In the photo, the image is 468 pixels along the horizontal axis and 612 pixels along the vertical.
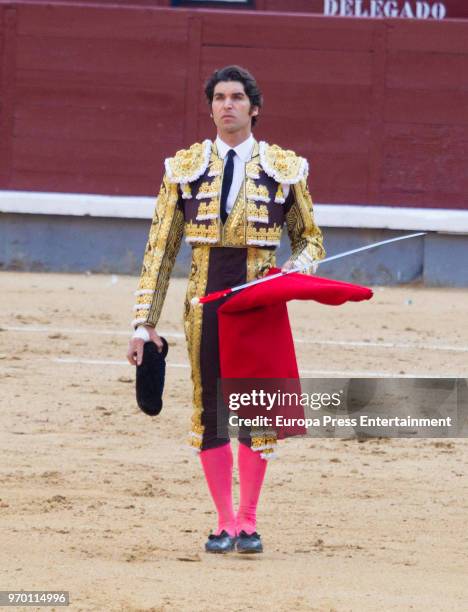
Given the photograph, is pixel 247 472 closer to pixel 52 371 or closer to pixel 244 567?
pixel 244 567

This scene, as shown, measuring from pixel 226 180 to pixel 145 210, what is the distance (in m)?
7.00

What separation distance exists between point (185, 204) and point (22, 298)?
5.42 metres

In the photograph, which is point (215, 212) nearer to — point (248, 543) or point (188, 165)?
point (188, 165)

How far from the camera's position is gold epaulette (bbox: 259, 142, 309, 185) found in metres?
3.95

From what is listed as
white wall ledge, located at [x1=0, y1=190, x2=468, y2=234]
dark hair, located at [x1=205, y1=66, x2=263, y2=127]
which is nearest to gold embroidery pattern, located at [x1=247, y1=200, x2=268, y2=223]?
dark hair, located at [x1=205, y1=66, x2=263, y2=127]

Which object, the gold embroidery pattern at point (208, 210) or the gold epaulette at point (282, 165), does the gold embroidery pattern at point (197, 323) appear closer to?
the gold embroidery pattern at point (208, 210)

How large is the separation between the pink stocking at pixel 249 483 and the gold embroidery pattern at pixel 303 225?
0.50 meters

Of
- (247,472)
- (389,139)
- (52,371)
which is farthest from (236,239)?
(389,139)

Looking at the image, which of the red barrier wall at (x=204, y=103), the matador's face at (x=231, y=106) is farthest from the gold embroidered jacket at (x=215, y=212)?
the red barrier wall at (x=204, y=103)

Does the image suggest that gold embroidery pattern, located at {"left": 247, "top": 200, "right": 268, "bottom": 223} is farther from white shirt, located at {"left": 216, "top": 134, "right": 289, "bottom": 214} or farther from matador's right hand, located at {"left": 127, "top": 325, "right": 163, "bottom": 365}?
matador's right hand, located at {"left": 127, "top": 325, "right": 163, "bottom": 365}

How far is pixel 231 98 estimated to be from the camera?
12.6 ft

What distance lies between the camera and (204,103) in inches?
430

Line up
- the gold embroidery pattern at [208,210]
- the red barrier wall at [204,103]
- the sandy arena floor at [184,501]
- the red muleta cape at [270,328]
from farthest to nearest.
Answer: the red barrier wall at [204,103] → the gold embroidery pattern at [208,210] → the red muleta cape at [270,328] → the sandy arena floor at [184,501]

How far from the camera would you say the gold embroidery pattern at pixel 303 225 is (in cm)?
397
